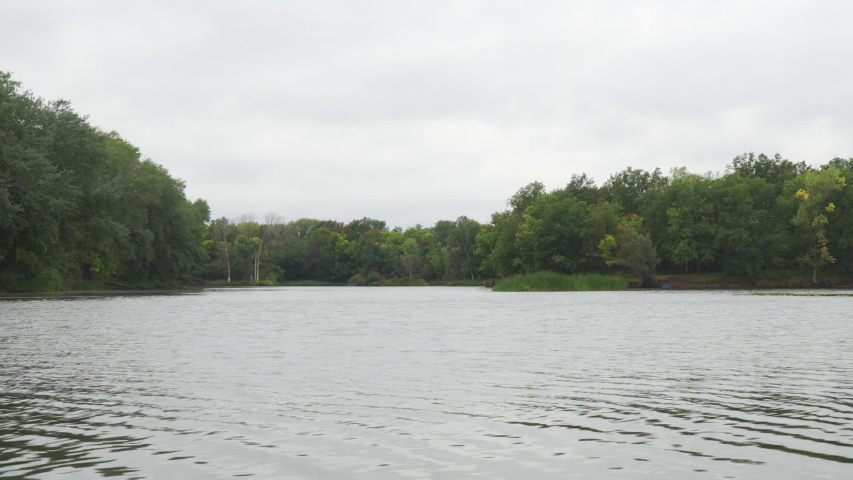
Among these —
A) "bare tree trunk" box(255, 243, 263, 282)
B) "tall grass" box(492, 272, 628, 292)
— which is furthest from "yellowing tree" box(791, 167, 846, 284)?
"bare tree trunk" box(255, 243, 263, 282)

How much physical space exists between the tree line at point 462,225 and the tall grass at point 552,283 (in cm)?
1785

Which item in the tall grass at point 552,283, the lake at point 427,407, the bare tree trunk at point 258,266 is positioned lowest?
the lake at point 427,407

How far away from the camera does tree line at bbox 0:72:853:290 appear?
2344 inches

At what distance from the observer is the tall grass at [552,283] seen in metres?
80.1

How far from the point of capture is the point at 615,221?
120 meters

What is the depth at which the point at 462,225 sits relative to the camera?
550ft

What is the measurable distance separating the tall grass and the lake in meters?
57.3

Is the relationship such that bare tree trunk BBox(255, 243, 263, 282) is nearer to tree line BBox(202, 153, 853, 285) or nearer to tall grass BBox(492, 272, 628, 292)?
tree line BBox(202, 153, 853, 285)

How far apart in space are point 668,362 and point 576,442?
8.55 metres

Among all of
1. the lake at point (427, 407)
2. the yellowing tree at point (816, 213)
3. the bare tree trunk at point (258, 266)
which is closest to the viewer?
the lake at point (427, 407)

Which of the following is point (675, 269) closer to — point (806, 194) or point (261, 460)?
point (806, 194)

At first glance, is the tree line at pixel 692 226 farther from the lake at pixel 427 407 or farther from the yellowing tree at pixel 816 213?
the lake at pixel 427 407

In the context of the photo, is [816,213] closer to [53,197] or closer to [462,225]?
[462,225]

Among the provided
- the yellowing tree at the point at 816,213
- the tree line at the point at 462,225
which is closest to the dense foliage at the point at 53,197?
the tree line at the point at 462,225
